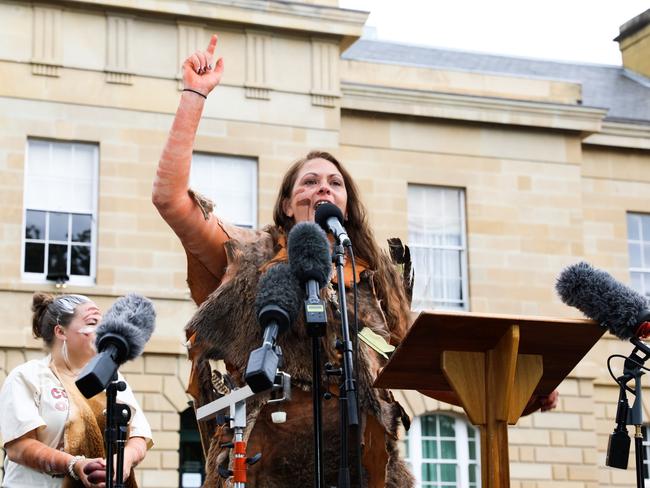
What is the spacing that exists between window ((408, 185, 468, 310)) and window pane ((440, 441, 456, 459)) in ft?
7.81

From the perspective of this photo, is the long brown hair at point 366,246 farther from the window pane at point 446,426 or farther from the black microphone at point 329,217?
the window pane at point 446,426

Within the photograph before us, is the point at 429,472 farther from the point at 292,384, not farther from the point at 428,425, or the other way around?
the point at 292,384

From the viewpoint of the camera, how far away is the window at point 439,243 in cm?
2281

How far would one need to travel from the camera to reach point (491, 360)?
510 centimetres

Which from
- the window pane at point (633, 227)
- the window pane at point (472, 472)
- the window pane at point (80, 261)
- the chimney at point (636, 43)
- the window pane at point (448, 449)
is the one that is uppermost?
the chimney at point (636, 43)

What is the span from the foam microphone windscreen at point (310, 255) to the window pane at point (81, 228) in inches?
624

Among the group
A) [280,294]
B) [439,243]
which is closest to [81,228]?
[439,243]

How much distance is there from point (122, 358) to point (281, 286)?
0.66 metres

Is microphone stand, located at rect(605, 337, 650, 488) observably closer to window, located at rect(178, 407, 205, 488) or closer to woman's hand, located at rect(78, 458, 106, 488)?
woman's hand, located at rect(78, 458, 106, 488)

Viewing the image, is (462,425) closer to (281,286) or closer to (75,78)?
(75,78)

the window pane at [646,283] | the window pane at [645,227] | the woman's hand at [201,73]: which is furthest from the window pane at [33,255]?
the woman's hand at [201,73]

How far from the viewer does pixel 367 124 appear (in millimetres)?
22797

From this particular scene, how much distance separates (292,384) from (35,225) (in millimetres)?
15344

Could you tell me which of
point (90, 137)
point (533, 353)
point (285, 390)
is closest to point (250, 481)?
point (285, 390)
